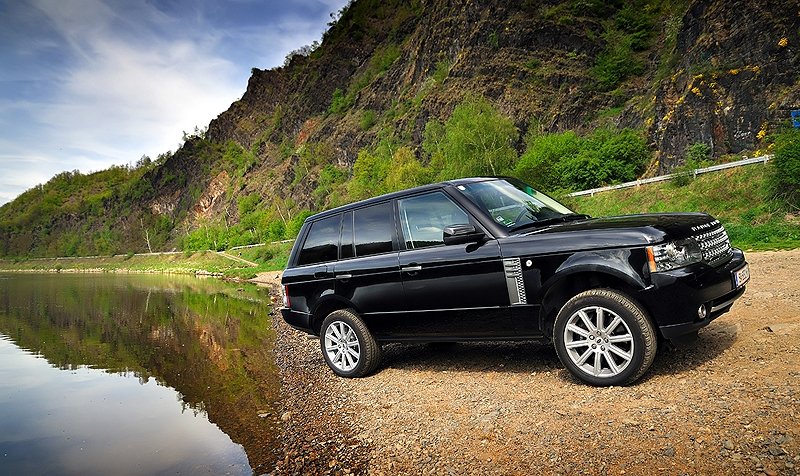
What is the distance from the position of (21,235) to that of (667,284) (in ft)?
723

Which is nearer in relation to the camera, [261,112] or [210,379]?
[210,379]

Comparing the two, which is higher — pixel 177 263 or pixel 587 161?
pixel 587 161

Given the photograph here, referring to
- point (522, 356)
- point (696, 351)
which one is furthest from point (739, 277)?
point (522, 356)

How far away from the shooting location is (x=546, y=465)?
368cm

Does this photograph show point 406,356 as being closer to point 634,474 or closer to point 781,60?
point 634,474

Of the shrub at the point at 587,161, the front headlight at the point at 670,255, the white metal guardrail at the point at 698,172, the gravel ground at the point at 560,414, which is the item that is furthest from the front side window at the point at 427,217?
the shrub at the point at 587,161

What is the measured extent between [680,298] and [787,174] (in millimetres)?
20964

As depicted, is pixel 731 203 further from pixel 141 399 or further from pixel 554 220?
pixel 141 399

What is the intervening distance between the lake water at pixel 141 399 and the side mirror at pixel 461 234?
2861 millimetres

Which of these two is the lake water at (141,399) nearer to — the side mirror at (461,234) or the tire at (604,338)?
the side mirror at (461,234)

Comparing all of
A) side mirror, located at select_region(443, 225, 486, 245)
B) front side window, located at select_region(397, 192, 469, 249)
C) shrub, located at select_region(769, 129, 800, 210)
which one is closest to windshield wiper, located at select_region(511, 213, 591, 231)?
side mirror, located at select_region(443, 225, 486, 245)

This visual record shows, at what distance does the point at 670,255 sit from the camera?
4453mm

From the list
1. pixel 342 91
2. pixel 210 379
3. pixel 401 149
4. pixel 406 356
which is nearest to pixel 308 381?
pixel 406 356

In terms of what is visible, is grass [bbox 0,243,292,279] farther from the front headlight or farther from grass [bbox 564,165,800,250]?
the front headlight
